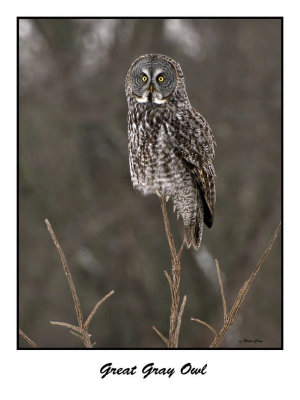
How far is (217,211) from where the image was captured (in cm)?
631

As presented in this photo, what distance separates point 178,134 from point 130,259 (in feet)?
16.4

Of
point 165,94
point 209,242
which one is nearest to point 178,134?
point 165,94

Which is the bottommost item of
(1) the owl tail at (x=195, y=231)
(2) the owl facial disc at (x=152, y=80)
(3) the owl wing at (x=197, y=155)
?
(1) the owl tail at (x=195, y=231)

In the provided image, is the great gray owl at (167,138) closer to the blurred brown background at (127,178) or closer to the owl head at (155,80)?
the owl head at (155,80)

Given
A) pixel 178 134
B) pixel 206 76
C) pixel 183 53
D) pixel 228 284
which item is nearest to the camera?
pixel 178 134

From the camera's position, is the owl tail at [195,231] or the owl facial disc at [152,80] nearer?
the owl facial disc at [152,80]

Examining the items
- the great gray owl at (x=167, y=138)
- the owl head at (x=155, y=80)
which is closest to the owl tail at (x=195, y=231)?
the great gray owl at (x=167, y=138)

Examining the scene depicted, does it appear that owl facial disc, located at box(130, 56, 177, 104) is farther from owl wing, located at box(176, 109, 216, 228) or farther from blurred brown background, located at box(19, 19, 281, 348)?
blurred brown background, located at box(19, 19, 281, 348)

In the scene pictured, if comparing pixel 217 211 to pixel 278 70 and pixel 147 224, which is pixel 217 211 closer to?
pixel 147 224

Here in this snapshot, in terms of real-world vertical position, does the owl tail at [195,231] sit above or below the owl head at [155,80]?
below

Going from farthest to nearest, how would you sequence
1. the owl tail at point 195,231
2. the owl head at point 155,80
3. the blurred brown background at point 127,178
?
1. the blurred brown background at point 127,178
2. the owl tail at point 195,231
3. the owl head at point 155,80

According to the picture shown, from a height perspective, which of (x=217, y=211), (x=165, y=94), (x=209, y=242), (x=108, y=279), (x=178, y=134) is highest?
(x=165, y=94)

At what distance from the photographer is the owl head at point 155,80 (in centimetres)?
223

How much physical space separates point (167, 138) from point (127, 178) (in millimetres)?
4583
